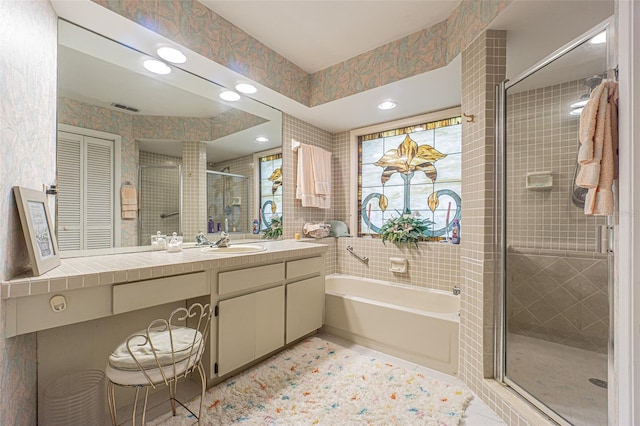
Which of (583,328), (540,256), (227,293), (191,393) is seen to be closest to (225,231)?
(227,293)

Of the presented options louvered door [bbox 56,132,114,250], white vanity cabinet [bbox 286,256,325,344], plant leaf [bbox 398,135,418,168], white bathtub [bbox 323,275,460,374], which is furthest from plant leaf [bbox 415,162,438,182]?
louvered door [bbox 56,132,114,250]

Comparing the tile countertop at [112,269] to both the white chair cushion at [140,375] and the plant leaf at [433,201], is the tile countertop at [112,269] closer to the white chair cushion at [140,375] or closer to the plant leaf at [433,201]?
the white chair cushion at [140,375]

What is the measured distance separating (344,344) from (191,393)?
4.14 ft

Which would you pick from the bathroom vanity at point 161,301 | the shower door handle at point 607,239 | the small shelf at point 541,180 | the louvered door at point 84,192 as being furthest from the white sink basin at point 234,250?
the small shelf at point 541,180

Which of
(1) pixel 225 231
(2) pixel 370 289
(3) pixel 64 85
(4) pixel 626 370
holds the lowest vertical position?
(2) pixel 370 289

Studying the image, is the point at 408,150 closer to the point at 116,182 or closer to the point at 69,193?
the point at 116,182

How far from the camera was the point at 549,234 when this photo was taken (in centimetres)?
203

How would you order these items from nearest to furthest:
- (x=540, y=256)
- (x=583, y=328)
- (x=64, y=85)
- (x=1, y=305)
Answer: (x=1, y=305), (x=64, y=85), (x=583, y=328), (x=540, y=256)

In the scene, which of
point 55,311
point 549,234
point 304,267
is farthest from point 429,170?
point 55,311

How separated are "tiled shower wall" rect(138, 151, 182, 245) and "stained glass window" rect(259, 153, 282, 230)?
0.89m

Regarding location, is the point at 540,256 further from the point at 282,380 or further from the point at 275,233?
the point at 275,233

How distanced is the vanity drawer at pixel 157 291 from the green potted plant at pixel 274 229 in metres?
1.27

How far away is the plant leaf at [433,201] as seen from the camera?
2.91m

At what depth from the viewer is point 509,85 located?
170 centimetres
